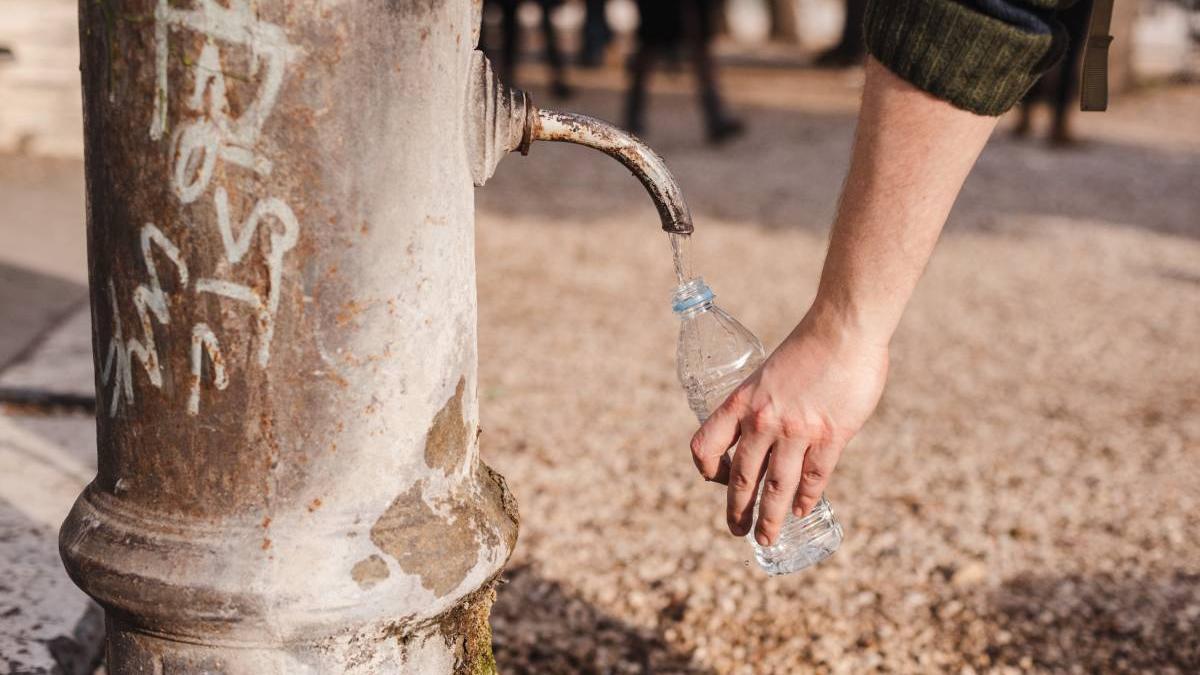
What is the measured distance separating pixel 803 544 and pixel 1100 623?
0.87 metres

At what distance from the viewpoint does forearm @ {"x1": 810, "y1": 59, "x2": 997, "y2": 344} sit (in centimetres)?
138

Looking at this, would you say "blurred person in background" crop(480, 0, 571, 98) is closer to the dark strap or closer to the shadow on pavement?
the shadow on pavement

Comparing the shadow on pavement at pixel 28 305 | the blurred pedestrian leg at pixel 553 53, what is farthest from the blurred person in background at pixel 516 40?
the shadow on pavement at pixel 28 305

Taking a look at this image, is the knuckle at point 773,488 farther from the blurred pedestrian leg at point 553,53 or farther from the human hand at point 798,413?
the blurred pedestrian leg at point 553,53

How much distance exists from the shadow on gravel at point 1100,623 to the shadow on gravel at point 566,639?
2.44 ft

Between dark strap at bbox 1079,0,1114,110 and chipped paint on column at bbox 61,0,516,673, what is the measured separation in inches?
29.2

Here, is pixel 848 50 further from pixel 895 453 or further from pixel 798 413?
pixel 798 413

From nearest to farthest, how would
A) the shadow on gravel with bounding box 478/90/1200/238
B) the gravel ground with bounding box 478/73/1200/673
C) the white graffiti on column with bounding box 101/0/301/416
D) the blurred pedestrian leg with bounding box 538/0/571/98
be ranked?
the white graffiti on column with bounding box 101/0/301/416 → the gravel ground with bounding box 478/73/1200/673 → the shadow on gravel with bounding box 478/90/1200/238 → the blurred pedestrian leg with bounding box 538/0/571/98

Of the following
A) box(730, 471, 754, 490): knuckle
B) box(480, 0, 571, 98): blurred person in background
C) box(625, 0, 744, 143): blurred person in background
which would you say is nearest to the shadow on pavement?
box(730, 471, 754, 490): knuckle

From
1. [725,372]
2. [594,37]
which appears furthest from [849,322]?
[594,37]

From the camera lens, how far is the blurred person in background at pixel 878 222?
4.32 feet

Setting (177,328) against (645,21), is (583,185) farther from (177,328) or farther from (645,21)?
(177,328)

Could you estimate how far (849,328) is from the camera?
150 cm

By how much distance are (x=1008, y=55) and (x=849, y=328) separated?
0.37 meters
